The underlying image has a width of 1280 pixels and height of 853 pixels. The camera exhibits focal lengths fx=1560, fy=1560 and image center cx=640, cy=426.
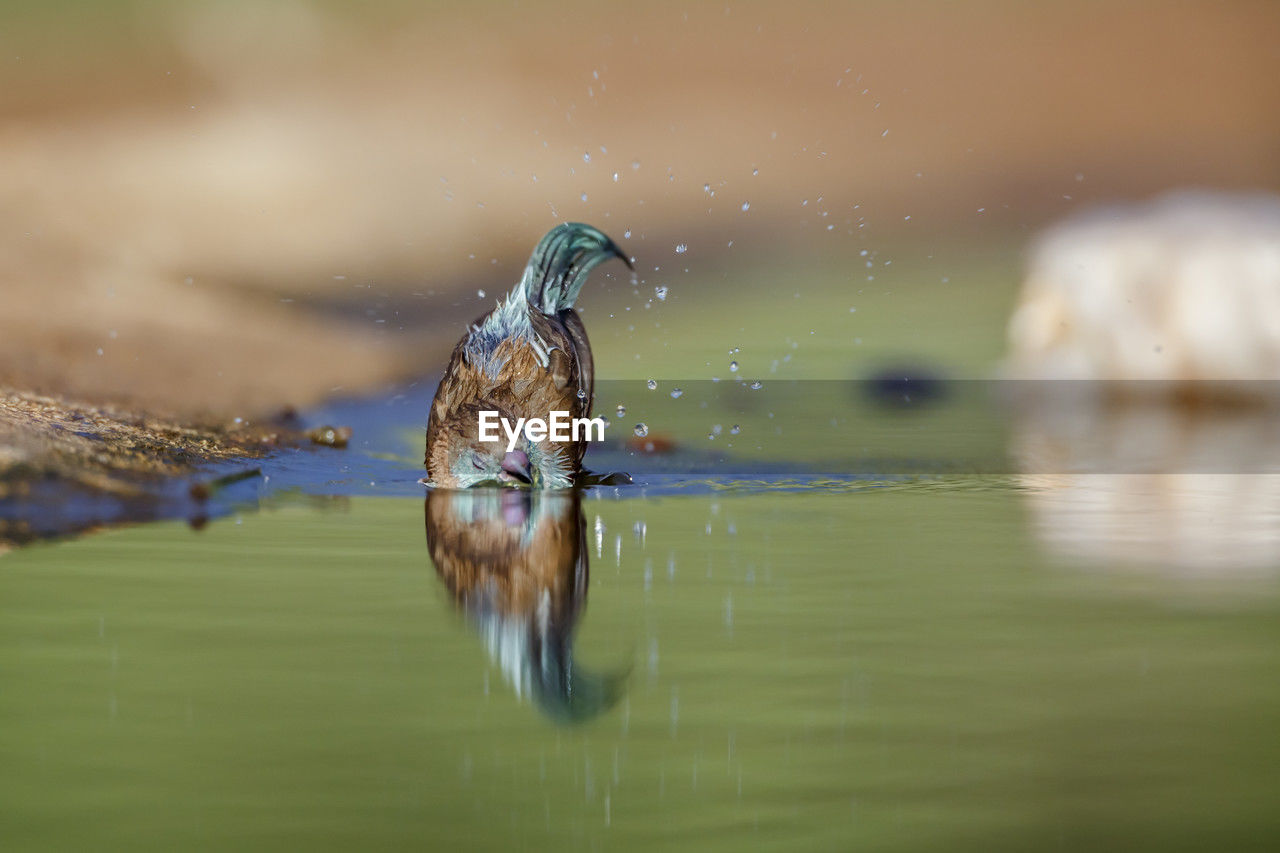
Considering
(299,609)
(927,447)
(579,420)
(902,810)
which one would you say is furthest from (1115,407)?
(902,810)

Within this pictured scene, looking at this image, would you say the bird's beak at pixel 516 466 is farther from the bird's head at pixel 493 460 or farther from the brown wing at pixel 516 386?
the brown wing at pixel 516 386

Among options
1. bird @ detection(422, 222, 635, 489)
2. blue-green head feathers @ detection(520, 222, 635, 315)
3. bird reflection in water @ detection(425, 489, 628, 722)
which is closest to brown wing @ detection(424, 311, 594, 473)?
bird @ detection(422, 222, 635, 489)

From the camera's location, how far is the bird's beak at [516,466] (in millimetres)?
7258

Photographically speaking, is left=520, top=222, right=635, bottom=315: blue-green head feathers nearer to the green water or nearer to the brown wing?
the brown wing

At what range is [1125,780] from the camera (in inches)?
99.3

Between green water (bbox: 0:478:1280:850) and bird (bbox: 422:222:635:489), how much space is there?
Result: 7.00ft

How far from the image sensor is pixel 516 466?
7.28 metres

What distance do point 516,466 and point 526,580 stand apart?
2739 mm

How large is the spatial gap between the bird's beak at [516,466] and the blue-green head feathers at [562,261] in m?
0.68

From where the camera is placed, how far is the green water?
230cm

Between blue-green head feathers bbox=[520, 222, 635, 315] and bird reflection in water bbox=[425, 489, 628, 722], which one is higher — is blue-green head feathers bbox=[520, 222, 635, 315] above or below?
above

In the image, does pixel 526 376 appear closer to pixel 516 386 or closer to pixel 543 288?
pixel 516 386

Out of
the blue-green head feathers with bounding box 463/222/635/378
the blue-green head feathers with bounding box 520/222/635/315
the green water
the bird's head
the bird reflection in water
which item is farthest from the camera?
the bird's head

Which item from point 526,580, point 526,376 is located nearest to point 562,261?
point 526,376
